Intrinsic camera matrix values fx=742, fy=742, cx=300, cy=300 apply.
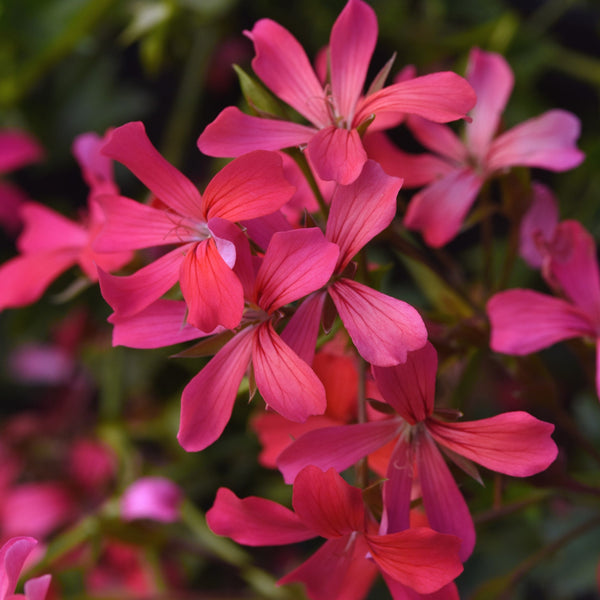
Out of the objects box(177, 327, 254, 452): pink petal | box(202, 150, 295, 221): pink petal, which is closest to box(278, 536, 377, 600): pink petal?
box(177, 327, 254, 452): pink petal

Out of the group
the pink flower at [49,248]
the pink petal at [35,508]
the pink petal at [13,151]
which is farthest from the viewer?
the pink petal at [35,508]

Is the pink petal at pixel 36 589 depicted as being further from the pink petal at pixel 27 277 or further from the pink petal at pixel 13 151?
the pink petal at pixel 13 151

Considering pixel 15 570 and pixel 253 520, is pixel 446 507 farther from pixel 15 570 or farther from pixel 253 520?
pixel 15 570

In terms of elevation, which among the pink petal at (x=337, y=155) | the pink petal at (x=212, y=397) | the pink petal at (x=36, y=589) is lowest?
the pink petal at (x=36, y=589)

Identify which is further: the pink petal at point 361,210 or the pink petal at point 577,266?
the pink petal at point 577,266

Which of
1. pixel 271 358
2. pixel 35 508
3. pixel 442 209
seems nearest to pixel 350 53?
pixel 442 209

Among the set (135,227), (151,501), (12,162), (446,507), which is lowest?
(151,501)

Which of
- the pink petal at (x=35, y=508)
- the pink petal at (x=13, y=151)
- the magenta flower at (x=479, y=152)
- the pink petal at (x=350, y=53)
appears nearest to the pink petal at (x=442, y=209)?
the magenta flower at (x=479, y=152)
